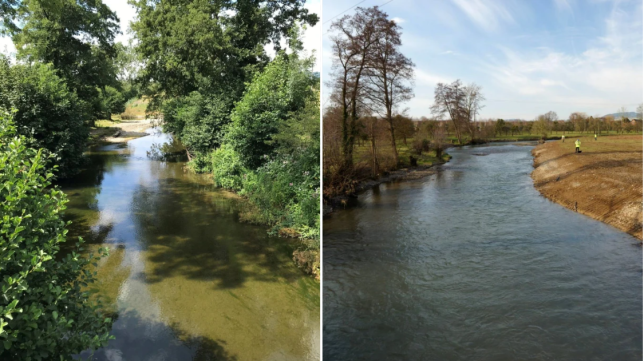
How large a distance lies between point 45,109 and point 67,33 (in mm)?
1259

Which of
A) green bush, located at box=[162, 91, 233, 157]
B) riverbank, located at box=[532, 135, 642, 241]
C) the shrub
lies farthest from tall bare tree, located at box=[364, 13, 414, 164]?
green bush, located at box=[162, 91, 233, 157]

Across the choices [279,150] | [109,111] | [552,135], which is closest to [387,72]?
[552,135]

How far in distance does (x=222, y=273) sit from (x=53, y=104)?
4768 mm

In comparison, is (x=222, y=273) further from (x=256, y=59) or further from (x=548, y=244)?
(x=256, y=59)

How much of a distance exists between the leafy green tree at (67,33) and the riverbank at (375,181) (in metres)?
4.72

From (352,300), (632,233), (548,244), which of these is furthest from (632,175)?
(352,300)

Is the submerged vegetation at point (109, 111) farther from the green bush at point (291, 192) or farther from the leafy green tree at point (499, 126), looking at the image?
the leafy green tree at point (499, 126)

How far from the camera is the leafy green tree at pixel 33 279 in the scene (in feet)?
5.12

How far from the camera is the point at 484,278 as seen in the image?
2480mm

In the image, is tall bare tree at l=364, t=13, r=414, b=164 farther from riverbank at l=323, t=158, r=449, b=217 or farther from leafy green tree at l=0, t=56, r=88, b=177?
leafy green tree at l=0, t=56, r=88, b=177

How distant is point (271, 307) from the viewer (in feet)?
10.6

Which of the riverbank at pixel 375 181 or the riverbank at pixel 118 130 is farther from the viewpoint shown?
the riverbank at pixel 118 130

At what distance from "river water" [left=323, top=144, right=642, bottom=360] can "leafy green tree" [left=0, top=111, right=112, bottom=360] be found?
1.25 meters

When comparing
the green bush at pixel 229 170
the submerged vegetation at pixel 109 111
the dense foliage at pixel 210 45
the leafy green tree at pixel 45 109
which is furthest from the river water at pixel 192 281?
the dense foliage at pixel 210 45
